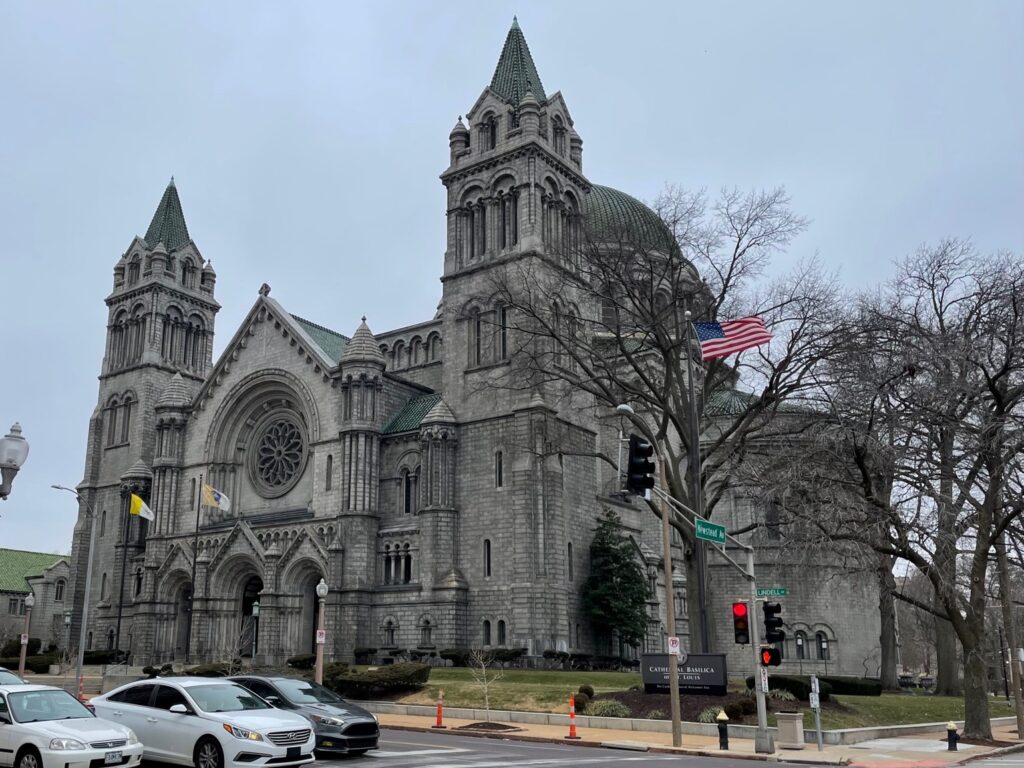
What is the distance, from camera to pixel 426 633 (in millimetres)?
47406

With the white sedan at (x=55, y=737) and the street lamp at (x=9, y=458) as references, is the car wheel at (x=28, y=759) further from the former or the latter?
the street lamp at (x=9, y=458)

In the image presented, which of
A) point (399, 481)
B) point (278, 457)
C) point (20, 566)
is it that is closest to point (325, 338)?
point (278, 457)

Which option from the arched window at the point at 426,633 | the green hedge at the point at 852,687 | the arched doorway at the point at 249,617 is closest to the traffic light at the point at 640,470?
the green hedge at the point at 852,687

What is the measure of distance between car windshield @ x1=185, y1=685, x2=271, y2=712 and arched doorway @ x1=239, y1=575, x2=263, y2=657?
38.5m

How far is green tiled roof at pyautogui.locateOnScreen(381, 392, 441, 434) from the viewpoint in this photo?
52578 mm

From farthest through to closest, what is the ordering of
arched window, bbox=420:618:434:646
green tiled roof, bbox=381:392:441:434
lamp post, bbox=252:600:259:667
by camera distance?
lamp post, bbox=252:600:259:667 < green tiled roof, bbox=381:392:441:434 < arched window, bbox=420:618:434:646

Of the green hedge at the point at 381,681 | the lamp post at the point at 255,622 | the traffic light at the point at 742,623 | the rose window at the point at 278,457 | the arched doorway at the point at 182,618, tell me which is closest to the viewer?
the traffic light at the point at 742,623

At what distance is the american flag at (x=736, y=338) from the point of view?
29859 millimetres

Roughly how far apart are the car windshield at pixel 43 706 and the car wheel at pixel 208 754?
72.0 inches

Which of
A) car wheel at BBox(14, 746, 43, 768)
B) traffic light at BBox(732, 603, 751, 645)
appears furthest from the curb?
car wheel at BBox(14, 746, 43, 768)

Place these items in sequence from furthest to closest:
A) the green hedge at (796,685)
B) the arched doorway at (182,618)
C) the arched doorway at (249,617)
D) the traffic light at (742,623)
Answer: the arched doorway at (182,618) < the arched doorway at (249,617) < the green hedge at (796,685) < the traffic light at (742,623)

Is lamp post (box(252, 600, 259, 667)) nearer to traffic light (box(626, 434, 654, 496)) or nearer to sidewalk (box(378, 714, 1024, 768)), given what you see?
sidewalk (box(378, 714, 1024, 768))

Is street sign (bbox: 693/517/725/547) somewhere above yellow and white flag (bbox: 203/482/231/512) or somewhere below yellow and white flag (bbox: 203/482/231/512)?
below

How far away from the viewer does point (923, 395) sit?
2595cm
